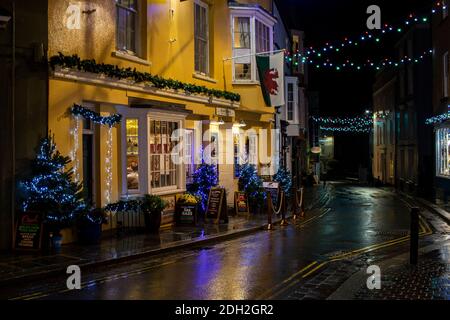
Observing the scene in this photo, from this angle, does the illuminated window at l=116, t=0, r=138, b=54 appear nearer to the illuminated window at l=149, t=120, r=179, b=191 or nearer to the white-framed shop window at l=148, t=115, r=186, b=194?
the white-framed shop window at l=148, t=115, r=186, b=194

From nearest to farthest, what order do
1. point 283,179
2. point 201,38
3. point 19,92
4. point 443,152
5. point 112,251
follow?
1. point 112,251
2. point 19,92
3. point 201,38
4. point 283,179
5. point 443,152

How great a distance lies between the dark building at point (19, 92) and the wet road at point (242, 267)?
130 inches

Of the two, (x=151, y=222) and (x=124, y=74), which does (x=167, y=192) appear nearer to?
(x=151, y=222)

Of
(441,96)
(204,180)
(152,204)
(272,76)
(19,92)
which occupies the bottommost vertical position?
(152,204)

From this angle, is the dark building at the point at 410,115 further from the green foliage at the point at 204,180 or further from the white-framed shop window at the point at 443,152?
the green foliage at the point at 204,180

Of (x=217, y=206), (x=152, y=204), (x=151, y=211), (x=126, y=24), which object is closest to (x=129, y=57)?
(x=126, y=24)

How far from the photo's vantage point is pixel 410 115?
119 feet

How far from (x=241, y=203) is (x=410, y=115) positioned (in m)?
20.2

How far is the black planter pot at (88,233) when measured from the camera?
41.6 ft

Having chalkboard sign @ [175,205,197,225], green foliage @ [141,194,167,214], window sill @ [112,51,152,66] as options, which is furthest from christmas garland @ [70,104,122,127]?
chalkboard sign @ [175,205,197,225]

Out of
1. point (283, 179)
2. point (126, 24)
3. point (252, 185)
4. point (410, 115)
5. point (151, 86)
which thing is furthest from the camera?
point (410, 115)

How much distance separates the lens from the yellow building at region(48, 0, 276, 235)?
13.2m

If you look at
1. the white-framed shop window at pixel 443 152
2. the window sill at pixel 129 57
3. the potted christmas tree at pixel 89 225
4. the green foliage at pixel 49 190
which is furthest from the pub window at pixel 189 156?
the white-framed shop window at pixel 443 152
